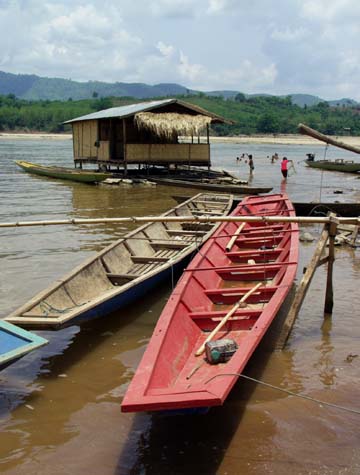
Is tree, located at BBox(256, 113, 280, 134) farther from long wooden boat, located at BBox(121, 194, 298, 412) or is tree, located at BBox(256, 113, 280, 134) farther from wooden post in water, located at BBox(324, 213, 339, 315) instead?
wooden post in water, located at BBox(324, 213, 339, 315)

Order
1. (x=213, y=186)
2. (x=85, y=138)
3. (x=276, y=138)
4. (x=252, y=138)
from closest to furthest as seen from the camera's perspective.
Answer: (x=213, y=186), (x=85, y=138), (x=252, y=138), (x=276, y=138)

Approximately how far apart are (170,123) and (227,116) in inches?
3750

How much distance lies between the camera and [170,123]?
2033 cm

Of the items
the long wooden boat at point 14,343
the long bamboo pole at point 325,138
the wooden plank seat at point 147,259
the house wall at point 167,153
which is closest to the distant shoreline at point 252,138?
the house wall at point 167,153

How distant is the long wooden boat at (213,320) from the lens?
3.83m

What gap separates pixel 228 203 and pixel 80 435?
30.2 feet

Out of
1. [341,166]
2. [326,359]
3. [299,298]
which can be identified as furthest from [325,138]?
[341,166]

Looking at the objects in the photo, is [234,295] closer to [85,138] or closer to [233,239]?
[233,239]

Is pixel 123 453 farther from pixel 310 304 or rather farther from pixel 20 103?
pixel 20 103

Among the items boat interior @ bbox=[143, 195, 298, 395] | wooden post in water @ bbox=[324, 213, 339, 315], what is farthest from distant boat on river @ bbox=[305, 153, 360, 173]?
wooden post in water @ bbox=[324, 213, 339, 315]

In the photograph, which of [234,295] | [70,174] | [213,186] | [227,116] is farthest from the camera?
[227,116]

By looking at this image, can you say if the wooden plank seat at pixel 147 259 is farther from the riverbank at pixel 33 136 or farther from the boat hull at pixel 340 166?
the riverbank at pixel 33 136

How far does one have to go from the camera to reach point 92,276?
7.04 m

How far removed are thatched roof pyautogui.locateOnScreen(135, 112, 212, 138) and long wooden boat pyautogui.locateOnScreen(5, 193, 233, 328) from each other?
394 inches
